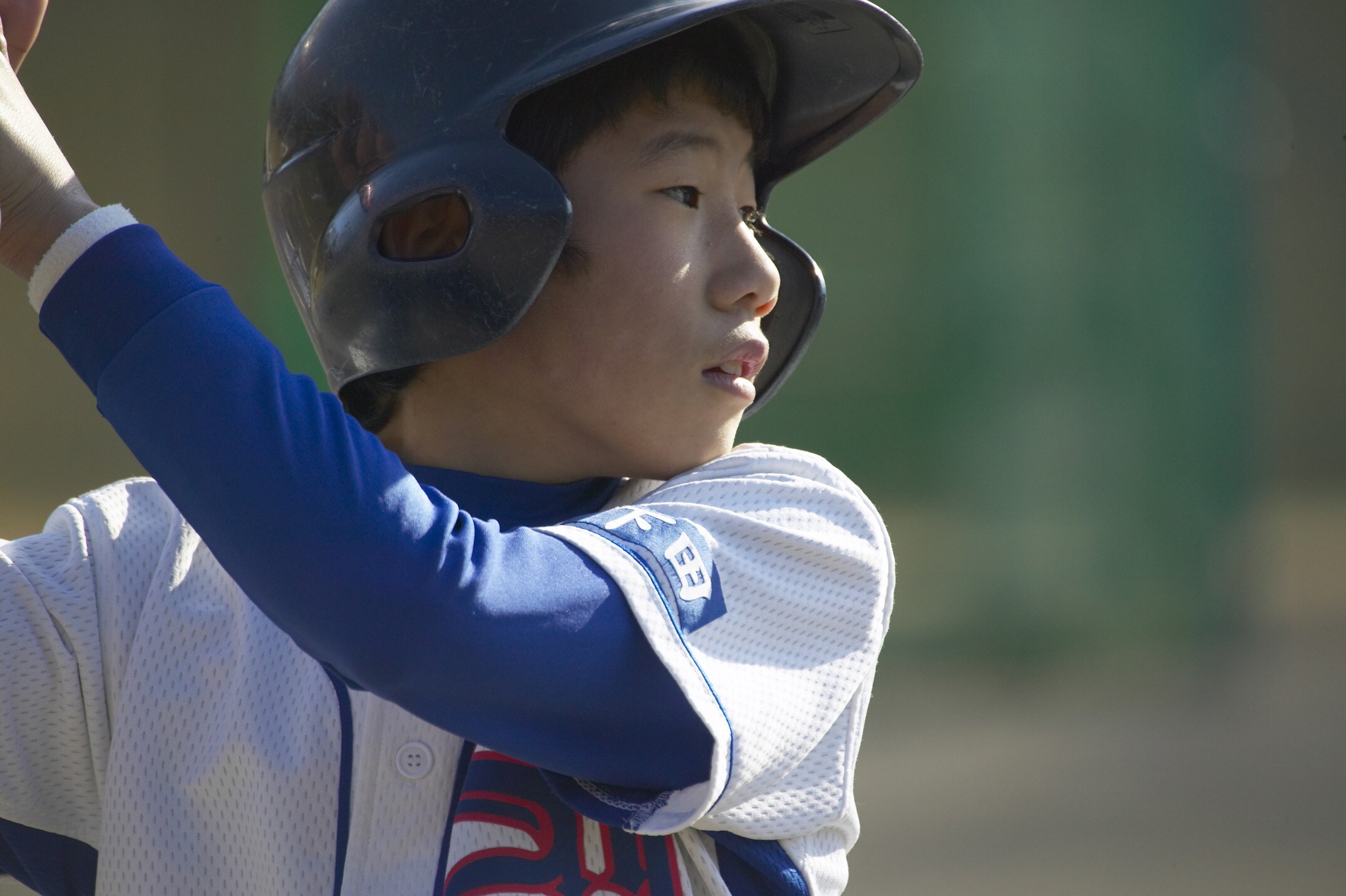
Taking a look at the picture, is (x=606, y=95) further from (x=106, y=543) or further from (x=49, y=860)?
(x=49, y=860)

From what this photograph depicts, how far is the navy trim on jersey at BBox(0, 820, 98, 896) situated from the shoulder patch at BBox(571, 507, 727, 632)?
530 mm

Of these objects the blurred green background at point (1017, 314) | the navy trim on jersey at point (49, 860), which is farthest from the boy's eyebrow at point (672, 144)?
the blurred green background at point (1017, 314)

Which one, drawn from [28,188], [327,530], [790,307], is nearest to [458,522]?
[327,530]

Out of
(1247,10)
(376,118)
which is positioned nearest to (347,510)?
(376,118)

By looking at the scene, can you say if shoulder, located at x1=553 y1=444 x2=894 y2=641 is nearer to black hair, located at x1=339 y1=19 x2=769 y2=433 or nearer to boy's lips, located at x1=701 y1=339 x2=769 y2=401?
boy's lips, located at x1=701 y1=339 x2=769 y2=401

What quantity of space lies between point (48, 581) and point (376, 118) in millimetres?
493

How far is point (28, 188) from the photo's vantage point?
924mm

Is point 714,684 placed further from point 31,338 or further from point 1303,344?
point 1303,344

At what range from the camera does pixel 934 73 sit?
540cm

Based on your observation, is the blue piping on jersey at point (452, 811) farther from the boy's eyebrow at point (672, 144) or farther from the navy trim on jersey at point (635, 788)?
the boy's eyebrow at point (672, 144)

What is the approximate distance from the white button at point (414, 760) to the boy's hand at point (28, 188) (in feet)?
1.48

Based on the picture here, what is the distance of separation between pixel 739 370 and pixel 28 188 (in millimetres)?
604

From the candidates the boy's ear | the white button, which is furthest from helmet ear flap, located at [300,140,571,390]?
the white button

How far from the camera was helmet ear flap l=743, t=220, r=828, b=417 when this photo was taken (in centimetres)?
154
